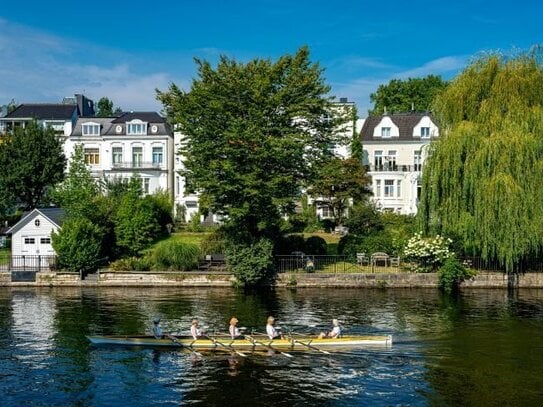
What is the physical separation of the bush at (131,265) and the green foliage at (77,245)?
4.70ft

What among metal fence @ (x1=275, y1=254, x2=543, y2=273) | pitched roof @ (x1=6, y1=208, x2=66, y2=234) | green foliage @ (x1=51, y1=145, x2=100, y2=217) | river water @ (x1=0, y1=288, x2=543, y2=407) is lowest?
river water @ (x1=0, y1=288, x2=543, y2=407)

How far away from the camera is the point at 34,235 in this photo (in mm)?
50875

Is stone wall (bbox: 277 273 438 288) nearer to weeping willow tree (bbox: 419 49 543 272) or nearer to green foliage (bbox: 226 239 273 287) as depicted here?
green foliage (bbox: 226 239 273 287)

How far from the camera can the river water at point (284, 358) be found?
22094 millimetres

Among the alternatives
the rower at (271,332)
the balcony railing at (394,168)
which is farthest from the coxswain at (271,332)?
the balcony railing at (394,168)

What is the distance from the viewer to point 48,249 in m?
50.9

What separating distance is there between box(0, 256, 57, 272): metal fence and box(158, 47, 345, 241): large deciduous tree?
12134 millimetres

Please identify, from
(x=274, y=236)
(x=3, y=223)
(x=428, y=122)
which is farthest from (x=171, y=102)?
(x=428, y=122)

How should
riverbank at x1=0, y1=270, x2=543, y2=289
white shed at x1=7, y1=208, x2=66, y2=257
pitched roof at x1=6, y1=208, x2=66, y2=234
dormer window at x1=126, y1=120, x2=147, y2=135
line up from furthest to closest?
dormer window at x1=126, y1=120, x2=147, y2=135
white shed at x1=7, y1=208, x2=66, y2=257
pitched roof at x1=6, y1=208, x2=66, y2=234
riverbank at x1=0, y1=270, x2=543, y2=289

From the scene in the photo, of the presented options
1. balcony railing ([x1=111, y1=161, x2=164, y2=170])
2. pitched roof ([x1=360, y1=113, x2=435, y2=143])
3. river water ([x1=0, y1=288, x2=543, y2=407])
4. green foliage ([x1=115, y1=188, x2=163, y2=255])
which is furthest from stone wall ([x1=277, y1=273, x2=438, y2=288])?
balcony railing ([x1=111, y1=161, x2=164, y2=170])

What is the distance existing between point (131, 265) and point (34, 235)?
9234 millimetres

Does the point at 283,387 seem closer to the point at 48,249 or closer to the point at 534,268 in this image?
the point at 534,268

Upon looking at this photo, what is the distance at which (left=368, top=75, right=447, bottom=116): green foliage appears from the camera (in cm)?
10331

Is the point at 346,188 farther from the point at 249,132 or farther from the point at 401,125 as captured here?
the point at 249,132
